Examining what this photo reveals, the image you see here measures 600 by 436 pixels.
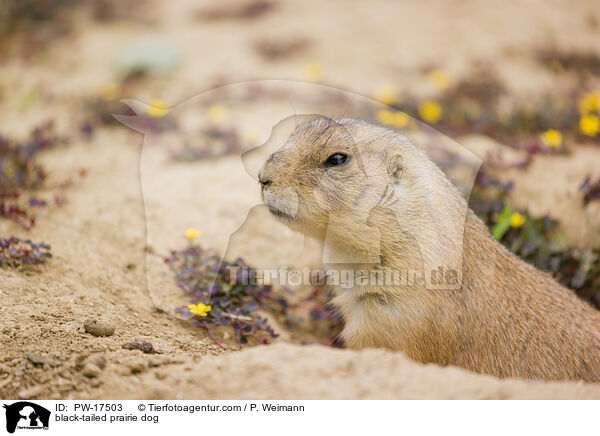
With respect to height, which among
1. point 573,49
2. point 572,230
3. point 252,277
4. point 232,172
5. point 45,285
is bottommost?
point 45,285

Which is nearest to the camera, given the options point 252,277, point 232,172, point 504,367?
point 504,367

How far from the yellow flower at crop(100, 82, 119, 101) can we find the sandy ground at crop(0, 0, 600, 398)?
0.33m

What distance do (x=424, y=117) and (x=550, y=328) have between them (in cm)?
403

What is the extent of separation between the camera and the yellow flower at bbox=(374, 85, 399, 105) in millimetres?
7368

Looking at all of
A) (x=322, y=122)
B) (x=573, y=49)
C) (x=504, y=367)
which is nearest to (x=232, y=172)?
(x=322, y=122)

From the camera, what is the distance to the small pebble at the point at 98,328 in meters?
3.37

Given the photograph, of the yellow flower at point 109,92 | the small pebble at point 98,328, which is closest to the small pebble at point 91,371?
the small pebble at point 98,328

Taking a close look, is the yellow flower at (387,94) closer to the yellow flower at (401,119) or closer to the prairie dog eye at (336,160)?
the yellow flower at (401,119)

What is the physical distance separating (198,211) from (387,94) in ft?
11.5

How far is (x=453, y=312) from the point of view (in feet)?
12.0

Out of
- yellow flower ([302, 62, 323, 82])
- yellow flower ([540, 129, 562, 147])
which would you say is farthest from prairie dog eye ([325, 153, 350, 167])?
yellow flower ([302, 62, 323, 82])

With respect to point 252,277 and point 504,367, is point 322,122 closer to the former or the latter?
point 252,277
